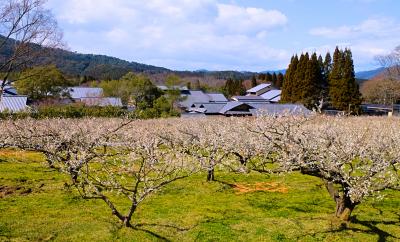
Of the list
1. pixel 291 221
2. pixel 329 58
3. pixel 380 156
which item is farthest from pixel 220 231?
pixel 329 58

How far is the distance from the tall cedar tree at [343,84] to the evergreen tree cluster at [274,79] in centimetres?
3942

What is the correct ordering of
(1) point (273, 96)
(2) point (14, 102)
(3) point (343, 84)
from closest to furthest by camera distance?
(2) point (14, 102) → (3) point (343, 84) → (1) point (273, 96)

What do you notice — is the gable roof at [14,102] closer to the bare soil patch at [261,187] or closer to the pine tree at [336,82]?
the bare soil patch at [261,187]

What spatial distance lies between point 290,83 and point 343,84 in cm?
789

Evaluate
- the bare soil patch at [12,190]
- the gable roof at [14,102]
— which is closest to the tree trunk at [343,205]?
the bare soil patch at [12,190]

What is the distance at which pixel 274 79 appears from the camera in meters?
96.3

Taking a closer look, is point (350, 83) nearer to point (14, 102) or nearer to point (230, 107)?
point (230, 107)

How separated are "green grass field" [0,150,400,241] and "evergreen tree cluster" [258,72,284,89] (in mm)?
75722

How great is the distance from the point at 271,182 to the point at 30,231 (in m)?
9.52

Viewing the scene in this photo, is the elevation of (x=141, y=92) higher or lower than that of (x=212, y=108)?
higher

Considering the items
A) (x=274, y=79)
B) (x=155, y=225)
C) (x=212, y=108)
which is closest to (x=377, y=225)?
(x=155, y=225)

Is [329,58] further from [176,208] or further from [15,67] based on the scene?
[176,208]

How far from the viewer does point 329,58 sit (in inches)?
2151

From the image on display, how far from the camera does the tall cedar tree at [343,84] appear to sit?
153 feet
